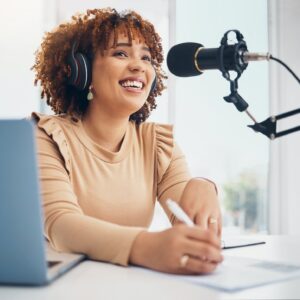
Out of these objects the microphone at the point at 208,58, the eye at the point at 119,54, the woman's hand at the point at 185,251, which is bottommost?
the woman's hand at the point at 185,251

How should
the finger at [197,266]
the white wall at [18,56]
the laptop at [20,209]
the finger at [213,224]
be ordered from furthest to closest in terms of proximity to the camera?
the white wall at [18,56] → the finger at [213,224] → the finger at [197,266] → the laptop at [20,209]

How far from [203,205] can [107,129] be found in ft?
1.53

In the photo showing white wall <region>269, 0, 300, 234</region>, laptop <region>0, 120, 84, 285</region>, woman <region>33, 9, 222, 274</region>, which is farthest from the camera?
white wall <region>269, 0, 300, 234</region>

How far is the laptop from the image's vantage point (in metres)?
0.63

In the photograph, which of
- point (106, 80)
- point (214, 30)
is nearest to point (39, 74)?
point (106, 80)

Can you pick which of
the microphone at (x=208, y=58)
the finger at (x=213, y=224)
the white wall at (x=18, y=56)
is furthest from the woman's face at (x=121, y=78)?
the white wall at (x=18, y=56)

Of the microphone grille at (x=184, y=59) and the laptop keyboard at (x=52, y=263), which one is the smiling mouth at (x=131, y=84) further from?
the laptop keyboard at (x=52, y=263)

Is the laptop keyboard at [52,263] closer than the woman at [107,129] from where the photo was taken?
Yes

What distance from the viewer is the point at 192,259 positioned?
2.54 ft

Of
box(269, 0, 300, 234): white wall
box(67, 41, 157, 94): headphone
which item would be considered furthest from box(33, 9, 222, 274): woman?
box(269, 0, 300, 234): white wall

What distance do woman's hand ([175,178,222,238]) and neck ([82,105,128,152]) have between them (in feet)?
1.20

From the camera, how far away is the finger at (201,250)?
77cm

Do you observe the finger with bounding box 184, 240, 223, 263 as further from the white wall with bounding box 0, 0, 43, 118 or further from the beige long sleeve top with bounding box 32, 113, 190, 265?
the white wall with bounding box 0, 0, 43, 118

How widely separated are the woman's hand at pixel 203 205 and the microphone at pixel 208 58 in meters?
0.27
